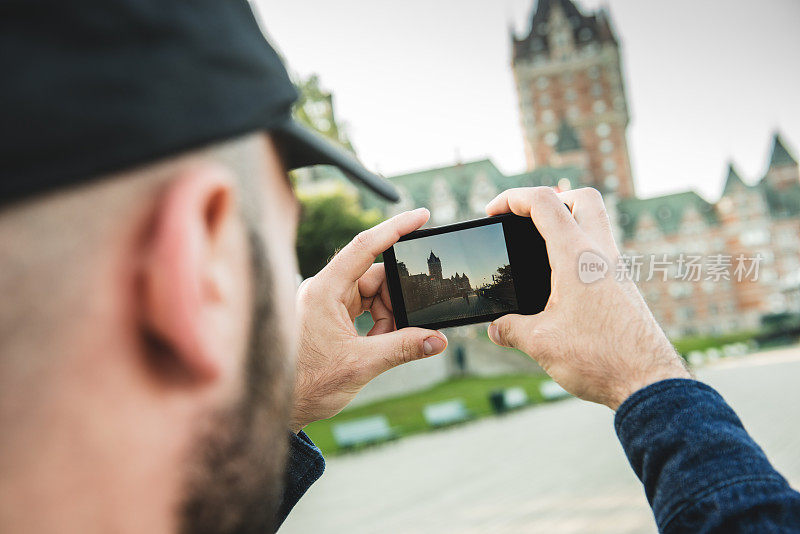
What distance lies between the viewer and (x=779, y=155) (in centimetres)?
6425

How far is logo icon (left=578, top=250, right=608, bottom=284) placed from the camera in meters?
1.61

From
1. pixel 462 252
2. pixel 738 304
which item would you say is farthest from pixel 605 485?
pixel 738 304

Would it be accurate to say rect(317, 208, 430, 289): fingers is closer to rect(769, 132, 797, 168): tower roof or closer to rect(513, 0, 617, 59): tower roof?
rect(513, 0, 617, 59): tower roof

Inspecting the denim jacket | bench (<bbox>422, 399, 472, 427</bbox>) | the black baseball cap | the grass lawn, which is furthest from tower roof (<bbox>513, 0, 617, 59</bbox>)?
the black baseball cap

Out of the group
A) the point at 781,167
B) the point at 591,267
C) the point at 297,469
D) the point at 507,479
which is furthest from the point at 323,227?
the point at 781,167

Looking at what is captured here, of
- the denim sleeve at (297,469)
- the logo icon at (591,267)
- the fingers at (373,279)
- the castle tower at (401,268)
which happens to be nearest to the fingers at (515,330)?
the logo icon at (591,267)

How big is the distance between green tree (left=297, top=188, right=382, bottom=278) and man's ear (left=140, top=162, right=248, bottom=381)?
2340 centimetres

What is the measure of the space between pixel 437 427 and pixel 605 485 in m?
8.94

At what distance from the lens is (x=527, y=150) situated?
6831 cm

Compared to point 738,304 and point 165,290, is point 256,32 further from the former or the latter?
point 738,304

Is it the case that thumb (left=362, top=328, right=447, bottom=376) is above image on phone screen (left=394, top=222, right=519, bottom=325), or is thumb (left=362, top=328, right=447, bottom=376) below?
below

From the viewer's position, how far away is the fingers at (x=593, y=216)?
66.5 inches

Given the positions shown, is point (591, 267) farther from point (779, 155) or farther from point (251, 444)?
point (779, 155)

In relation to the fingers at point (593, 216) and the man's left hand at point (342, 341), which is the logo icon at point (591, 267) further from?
the man's left hand at point (342, 341)
